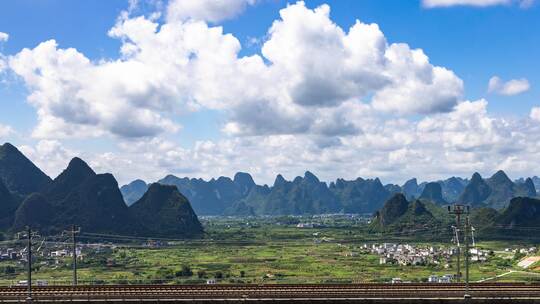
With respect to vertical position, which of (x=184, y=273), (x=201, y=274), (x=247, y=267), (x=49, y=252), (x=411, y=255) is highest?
(x=49, y=252)

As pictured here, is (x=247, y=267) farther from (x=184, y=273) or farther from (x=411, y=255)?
(x=411, y=255)

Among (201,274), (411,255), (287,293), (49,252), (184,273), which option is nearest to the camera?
(287,293)

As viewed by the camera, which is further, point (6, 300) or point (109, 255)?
point (109, 255)

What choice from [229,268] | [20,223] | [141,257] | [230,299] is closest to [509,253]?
[229,268]

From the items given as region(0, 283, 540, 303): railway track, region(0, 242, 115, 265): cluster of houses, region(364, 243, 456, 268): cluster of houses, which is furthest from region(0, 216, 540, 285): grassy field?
region(0, 283, 540, 303): railway track

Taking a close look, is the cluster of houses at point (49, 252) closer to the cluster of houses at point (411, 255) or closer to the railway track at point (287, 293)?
the cluster of houses at point (411, 255)

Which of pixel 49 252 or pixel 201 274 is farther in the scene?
pixel 49 252

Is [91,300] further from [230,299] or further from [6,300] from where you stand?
[230,299]

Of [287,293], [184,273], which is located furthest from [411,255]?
[287,293]

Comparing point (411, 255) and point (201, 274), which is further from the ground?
point (201, 274)
